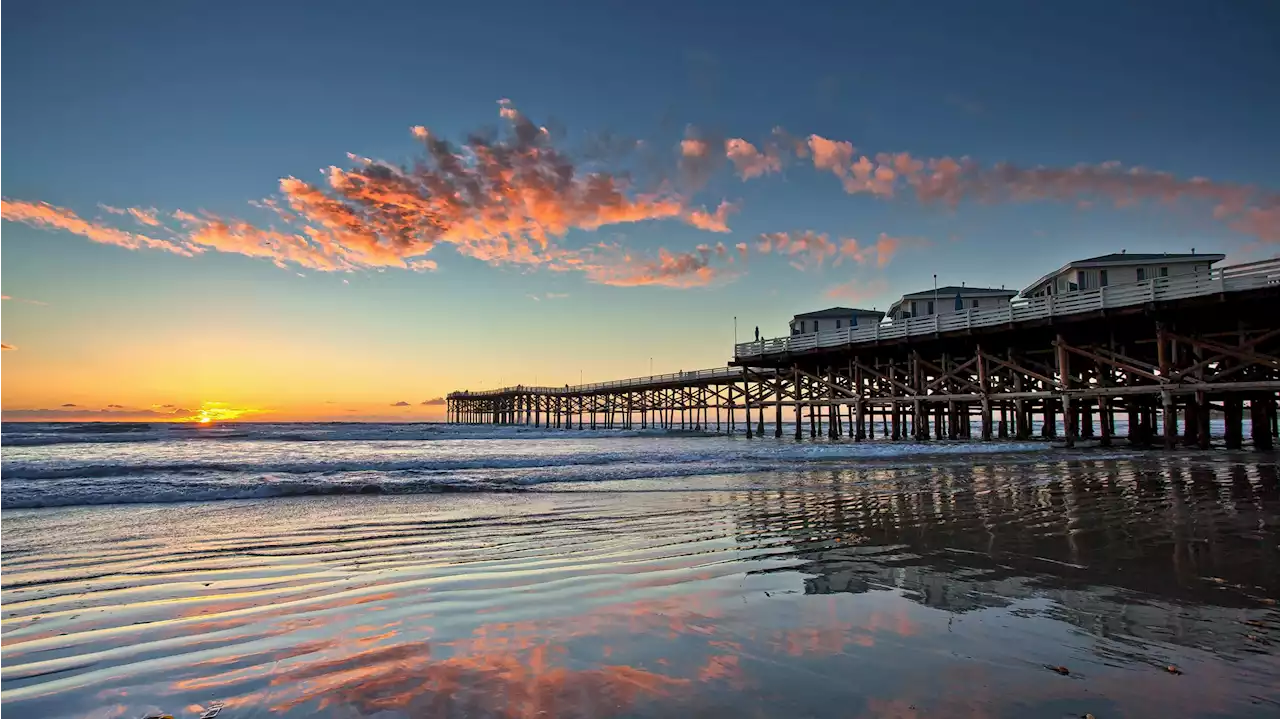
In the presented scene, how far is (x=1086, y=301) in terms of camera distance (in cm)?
2298

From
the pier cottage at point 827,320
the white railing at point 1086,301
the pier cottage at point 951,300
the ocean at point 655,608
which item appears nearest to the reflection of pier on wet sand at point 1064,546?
the ocean at point 655,608

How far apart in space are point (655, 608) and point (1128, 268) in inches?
1300

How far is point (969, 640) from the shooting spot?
11.8 feet

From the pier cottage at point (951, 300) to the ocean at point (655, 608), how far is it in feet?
99.9

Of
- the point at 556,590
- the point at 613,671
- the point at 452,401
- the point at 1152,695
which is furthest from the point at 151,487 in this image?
the point at 452,401

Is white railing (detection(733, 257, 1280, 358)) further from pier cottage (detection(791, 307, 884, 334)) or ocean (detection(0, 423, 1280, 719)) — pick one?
ocean (detection(0, 423, 1280, 719))

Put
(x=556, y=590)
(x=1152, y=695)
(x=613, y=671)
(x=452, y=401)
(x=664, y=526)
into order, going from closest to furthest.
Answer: (x=1152, y=695)
(x=613, y=671)
(x=556, y=590)
(x=664, y=526)
(x=452, y=401)

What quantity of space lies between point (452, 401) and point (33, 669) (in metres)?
153

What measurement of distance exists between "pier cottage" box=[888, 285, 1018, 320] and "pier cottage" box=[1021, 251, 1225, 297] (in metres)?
8.07

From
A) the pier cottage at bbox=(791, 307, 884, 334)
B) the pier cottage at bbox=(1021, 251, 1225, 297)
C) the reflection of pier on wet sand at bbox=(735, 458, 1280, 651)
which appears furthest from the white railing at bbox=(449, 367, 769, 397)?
the reflection of pier on wet sand at bbox=(735, 458, 1280, 651)

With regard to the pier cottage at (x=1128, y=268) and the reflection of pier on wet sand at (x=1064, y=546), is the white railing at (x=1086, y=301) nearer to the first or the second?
the pier cottage at (x=1128, y=268)

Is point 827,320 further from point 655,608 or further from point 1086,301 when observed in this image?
point 655,608

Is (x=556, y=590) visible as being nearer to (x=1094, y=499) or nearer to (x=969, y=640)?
(x=969, y=640)

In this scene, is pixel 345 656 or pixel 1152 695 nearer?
pixel 1152 695
